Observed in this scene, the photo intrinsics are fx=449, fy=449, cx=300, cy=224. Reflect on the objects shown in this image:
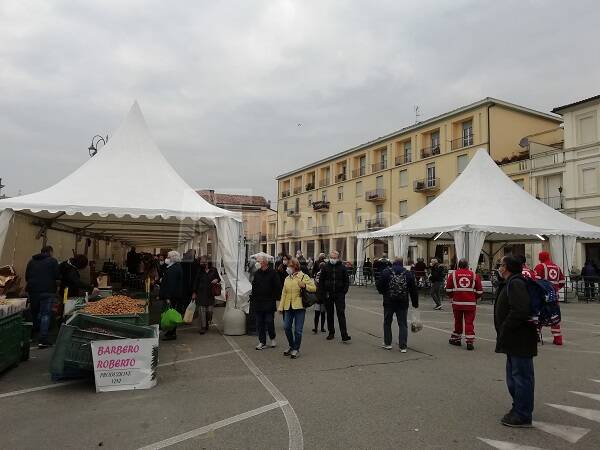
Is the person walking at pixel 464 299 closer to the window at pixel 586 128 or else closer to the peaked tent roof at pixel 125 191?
the peaked tent roof at pixel 125 191

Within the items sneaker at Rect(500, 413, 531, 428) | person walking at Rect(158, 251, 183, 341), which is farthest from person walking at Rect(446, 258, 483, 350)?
person walking at Rect(158, 251, 183, 341)

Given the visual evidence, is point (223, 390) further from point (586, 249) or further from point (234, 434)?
point (586, 249)

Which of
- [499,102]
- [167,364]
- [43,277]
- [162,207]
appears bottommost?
[167,364]

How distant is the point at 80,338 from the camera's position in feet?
17.6

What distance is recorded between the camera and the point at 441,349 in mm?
7848

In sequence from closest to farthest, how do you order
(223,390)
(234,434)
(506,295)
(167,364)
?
(234,434) < (506,295) < (223,390) < (167,364)

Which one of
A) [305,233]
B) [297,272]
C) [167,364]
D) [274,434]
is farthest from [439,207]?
[305,233]

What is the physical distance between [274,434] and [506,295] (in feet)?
8.53

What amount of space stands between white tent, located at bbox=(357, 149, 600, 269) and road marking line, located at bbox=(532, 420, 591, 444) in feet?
38.8

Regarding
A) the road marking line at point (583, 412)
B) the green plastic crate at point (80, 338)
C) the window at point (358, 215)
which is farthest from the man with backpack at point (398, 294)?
the window at point (358, 215)

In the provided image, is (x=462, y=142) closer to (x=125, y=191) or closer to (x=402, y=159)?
(x=402, y=159)

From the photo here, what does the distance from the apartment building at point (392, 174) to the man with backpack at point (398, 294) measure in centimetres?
2604

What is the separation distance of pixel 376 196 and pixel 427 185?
20.4 ft

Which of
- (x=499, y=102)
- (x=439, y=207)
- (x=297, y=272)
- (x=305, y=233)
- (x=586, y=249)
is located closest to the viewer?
(x=297, y=272)
